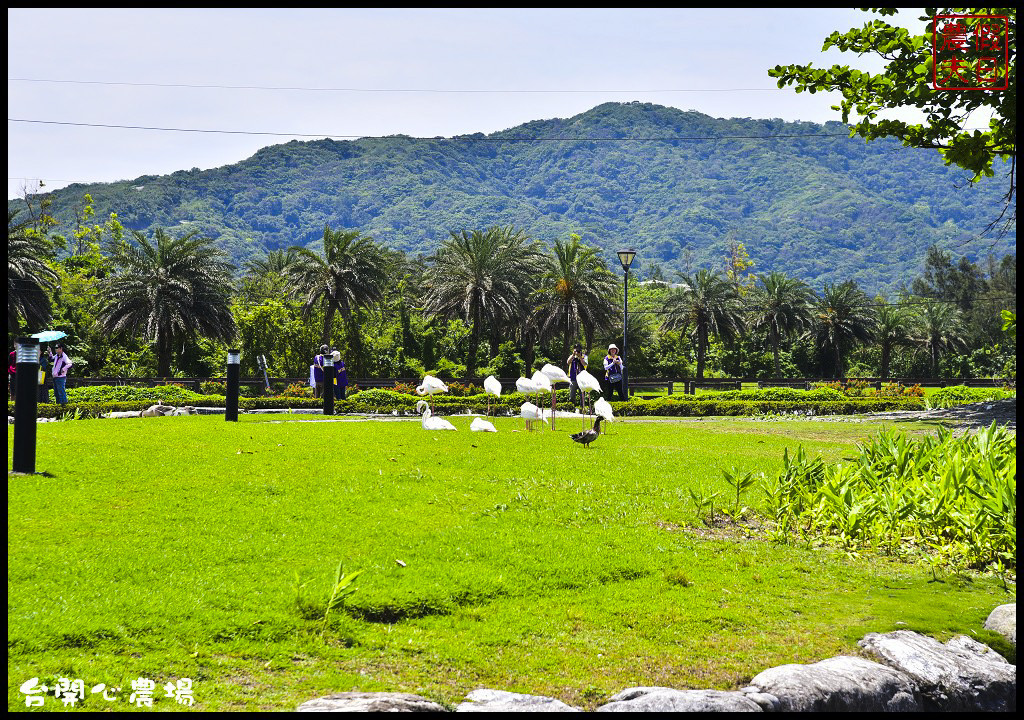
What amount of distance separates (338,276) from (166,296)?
884 centimetres

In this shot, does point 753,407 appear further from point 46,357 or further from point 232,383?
point 46,357

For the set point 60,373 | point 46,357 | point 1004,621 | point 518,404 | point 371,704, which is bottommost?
point 1004,621

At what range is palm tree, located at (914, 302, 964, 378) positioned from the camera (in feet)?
224

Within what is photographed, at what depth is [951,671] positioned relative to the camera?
583cm

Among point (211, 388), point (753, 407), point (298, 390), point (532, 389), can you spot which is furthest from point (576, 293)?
point (532, 389)

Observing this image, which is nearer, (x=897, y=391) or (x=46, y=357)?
(x=46, y=357)

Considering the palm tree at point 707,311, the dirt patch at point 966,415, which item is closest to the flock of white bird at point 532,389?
the dirt patch at point 966,415

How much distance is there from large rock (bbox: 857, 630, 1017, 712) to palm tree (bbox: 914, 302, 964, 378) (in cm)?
6775

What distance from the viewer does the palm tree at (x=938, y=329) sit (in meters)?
68.2

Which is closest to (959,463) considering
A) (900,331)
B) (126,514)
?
(126,514)

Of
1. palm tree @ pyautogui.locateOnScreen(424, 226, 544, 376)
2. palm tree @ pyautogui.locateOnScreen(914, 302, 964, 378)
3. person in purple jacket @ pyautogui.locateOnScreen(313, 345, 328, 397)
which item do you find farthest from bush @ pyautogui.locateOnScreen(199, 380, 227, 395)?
palm tree @ pyautogui.locateOnScreen(914, 302, 964, 378)

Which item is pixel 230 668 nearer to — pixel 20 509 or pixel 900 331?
pixel 20 509

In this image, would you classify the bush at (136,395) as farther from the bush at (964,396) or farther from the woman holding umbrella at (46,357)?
the bush at (964,396)

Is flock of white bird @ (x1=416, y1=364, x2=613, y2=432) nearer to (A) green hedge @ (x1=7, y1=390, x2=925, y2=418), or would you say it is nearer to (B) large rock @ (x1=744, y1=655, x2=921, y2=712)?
(B) large rock @ (x1=744, y1=655, x2=921, y2=712)
